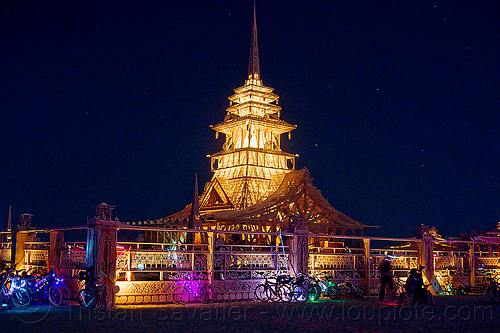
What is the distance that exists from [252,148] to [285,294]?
2190cm

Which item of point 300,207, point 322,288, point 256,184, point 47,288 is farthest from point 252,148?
point 47,288

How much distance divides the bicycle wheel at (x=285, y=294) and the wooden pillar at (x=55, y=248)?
695 cm

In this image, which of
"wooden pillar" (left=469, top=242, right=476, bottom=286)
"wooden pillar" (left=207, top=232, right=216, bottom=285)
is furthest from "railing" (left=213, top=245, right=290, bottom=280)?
"wooden pillar" (left=469, top=242, right=476, bottom=286)

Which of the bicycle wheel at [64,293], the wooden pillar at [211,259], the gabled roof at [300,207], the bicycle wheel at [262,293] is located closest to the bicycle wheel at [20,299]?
→ the bicycle wheel at [64,293]

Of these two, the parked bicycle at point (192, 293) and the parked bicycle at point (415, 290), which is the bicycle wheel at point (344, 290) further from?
the parked bicycle at point (192, 293)

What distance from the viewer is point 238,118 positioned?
1618 inches

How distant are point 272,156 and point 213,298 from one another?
23.8 metres

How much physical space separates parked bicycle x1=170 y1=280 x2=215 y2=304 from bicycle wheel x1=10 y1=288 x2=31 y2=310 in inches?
165

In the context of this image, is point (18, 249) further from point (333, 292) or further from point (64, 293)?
point (333, 292)

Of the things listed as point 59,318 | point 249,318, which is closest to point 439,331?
point 249,318

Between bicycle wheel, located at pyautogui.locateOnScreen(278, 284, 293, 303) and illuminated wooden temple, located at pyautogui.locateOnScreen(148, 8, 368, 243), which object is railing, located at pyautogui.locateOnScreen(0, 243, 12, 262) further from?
bicycle wheel, located at pyautogui.locateOnScreen(278, 284, 293, 303)

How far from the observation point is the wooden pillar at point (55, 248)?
1831 cm

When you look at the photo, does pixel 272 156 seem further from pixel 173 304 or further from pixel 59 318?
pixel 59 318

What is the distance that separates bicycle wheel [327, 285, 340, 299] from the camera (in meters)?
19.9
